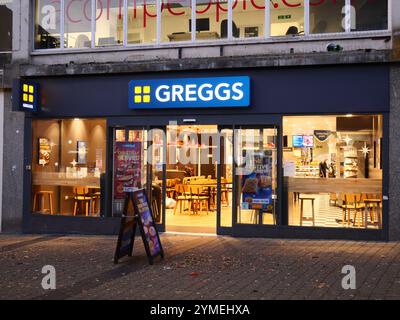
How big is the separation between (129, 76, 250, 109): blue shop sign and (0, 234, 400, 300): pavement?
301 centimetres

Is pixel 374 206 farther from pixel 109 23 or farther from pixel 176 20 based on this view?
pixel 109 23

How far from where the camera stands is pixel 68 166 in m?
13.9

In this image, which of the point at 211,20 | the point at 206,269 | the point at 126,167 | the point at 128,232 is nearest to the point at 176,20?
the point at 211,20

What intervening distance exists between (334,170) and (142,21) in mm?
5706

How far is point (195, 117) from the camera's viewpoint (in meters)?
12.9

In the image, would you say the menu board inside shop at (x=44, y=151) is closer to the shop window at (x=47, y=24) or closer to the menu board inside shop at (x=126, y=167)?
the menu board inside shop at (x=126, y=167)

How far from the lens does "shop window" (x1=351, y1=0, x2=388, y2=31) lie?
12047mm

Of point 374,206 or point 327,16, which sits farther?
point 327,16

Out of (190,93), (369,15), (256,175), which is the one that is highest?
(369,15)

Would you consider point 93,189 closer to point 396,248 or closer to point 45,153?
point 45,153

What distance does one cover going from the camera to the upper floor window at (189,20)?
1231 centimetres

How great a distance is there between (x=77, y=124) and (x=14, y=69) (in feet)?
6.98

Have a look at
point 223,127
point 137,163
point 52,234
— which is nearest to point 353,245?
point 223,127

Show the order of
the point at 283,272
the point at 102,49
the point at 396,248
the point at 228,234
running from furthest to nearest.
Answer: the point at 102,49 < the point at 228,234 < the point at 396,248 < the point at 283,272
